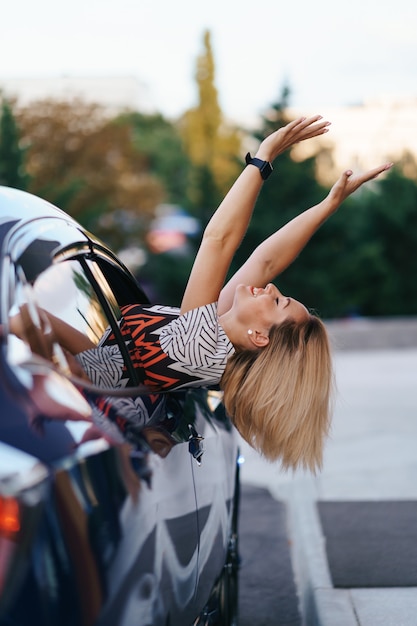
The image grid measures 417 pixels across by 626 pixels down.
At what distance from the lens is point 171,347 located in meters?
3.34

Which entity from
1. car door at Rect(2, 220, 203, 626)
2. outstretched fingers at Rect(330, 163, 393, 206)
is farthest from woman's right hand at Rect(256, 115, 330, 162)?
car door at Rect(2, 220, 203, 626)

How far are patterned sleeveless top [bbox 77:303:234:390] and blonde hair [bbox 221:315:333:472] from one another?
9 cm

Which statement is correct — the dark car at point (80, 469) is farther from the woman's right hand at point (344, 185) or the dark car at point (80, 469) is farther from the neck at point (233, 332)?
the woman's right hand at point (344, 185)

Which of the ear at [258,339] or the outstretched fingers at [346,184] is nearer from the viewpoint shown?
the ear at [258,339]

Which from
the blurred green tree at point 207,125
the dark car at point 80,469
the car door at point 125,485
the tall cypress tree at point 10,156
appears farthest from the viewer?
the blurred green tree at point 207,125

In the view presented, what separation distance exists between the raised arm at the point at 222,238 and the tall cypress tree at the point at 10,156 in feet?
34.9

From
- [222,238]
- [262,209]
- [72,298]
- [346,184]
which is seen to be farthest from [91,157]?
[72,298]

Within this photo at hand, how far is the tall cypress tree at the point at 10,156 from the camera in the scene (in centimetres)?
1476

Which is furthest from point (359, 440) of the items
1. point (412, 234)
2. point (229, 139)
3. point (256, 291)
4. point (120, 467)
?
point (229, 139)

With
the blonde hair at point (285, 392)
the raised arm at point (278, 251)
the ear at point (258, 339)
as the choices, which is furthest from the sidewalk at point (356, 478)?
the ear at point (258, 339)

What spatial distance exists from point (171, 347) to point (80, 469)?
137 cm

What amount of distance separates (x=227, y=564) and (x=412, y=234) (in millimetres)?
23169

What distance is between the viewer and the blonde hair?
3.49m

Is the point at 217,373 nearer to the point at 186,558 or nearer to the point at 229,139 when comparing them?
the point at 186,558
